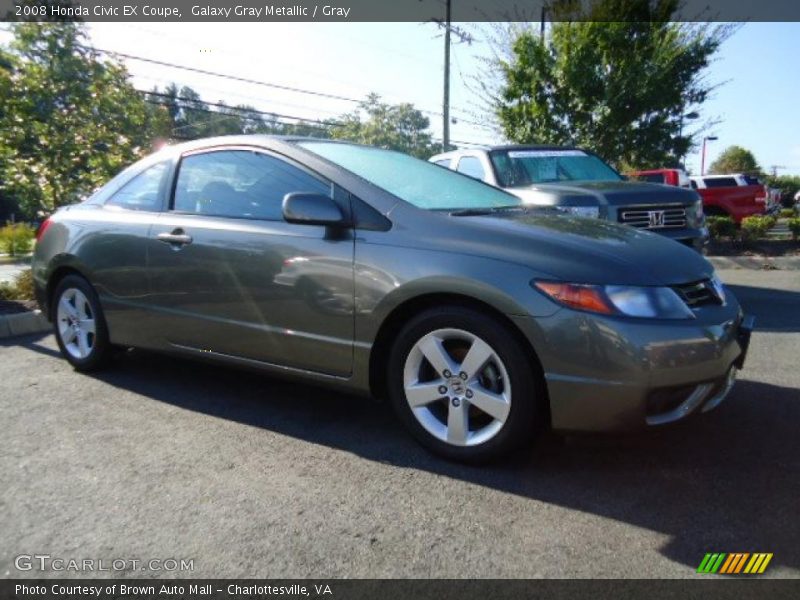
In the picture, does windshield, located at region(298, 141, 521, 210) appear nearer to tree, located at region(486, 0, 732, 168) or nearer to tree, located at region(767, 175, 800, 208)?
tree, located at region(486, 0, 732, 168)

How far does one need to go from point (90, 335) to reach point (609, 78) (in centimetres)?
1028

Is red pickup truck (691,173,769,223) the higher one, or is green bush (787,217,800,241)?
red pickup truck (691,173,769,223)

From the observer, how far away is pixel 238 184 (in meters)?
3.55

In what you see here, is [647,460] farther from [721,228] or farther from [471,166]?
[721,228]

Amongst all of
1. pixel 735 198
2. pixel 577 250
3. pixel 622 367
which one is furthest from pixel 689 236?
pixel 735 198

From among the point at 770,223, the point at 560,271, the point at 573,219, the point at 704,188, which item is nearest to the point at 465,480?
the point at 560,271

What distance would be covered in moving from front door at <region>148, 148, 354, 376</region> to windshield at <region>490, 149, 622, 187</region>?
148 inches

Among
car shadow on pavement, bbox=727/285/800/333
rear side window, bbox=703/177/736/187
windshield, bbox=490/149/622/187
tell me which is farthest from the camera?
rear side window, bbox=703/177/736/187

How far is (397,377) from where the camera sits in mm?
2922

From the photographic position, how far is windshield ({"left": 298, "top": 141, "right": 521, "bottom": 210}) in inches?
130

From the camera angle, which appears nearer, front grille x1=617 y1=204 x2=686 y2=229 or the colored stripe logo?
the colored stripe logo

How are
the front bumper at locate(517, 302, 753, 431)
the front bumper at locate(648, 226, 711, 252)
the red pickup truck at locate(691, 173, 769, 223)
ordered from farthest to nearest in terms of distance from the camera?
the red pickup truck at locate(691, 173, 769, 223)
the front bumper at locate(648, 226, 711, 252)
the front bumper at locate(517, 302, 753, 431)

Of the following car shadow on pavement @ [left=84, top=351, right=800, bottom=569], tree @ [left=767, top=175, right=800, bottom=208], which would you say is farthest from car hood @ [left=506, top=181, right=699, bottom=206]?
tree @ [left=767, top=175, right=800, bottom=208]

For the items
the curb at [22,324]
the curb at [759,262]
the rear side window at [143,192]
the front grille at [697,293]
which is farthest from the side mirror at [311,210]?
the curb at [759,262]
